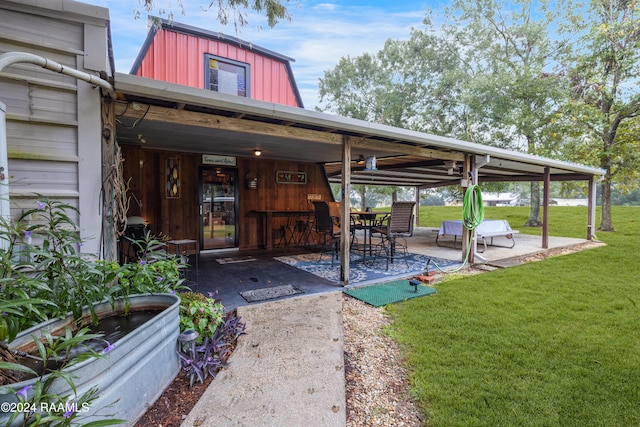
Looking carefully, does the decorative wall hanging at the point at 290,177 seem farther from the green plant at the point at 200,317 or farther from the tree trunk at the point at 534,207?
the tree trunk at the point at 534,207

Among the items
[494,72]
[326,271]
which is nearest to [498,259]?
[326,271]

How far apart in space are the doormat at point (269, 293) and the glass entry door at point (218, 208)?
309 centimetres

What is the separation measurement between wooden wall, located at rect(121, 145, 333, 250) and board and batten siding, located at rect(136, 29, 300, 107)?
1.97 meters

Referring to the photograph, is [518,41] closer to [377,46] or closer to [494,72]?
[494,72]

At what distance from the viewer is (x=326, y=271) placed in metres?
4.98

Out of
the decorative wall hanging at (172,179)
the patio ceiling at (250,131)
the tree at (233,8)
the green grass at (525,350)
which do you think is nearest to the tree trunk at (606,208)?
the patio ceiling at (250,131)

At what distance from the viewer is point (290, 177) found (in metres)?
7.53

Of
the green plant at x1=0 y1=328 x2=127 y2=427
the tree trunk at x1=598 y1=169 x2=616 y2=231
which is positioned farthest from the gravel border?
the tree trunk at x1=598 y1=169 x2=616 y2=231

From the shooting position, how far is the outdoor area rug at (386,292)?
12.4ft

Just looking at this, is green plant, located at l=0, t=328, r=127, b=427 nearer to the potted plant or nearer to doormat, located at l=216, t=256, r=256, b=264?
the potted plant

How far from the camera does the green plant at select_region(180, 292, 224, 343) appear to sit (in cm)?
239

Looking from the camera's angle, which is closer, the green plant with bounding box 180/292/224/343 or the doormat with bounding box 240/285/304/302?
the green plant with bounding box 180/292/224/343

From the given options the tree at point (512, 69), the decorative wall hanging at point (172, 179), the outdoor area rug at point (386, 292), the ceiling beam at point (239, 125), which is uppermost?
the tree at point (512, 69)

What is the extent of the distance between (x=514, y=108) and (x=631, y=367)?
13249 mm
